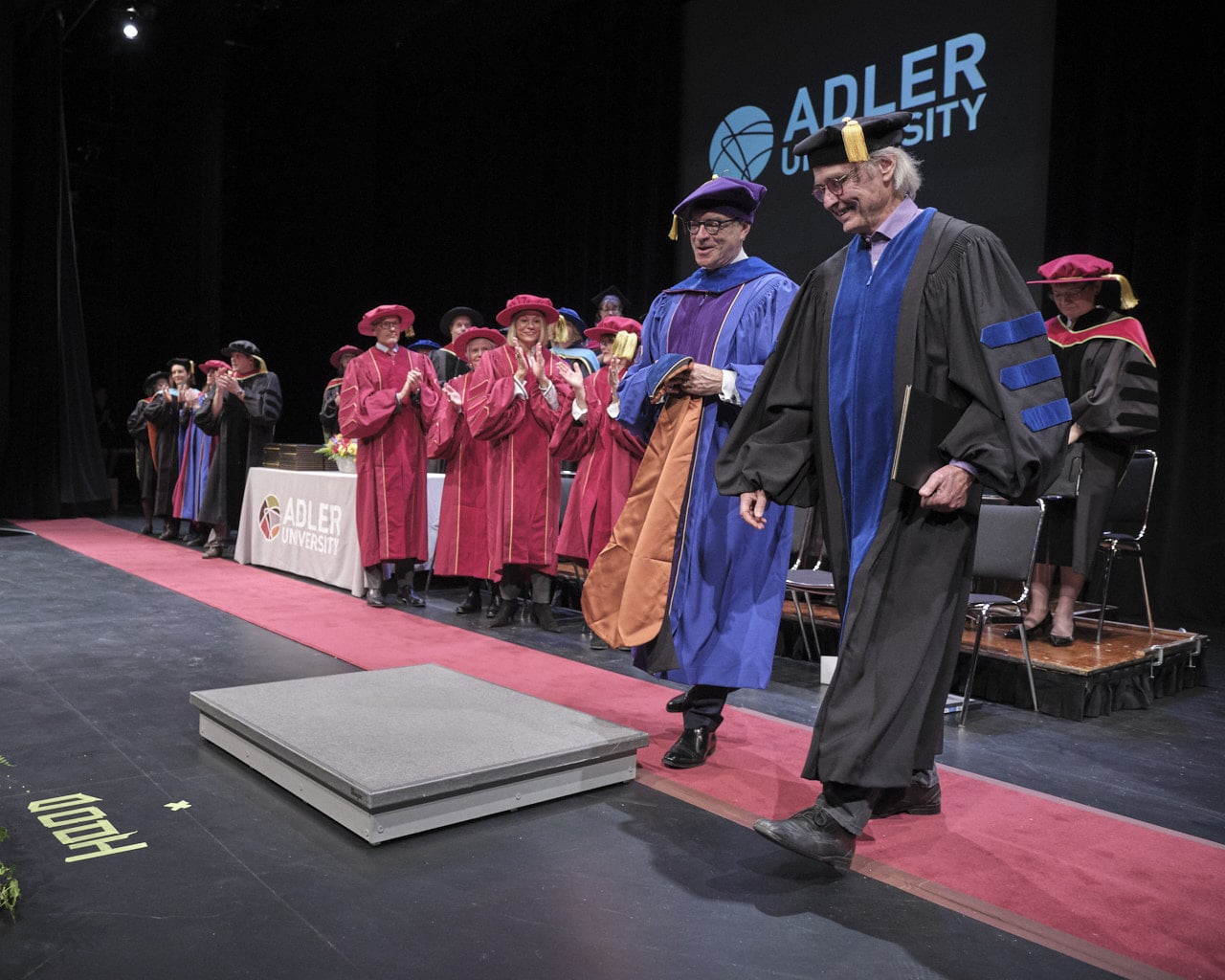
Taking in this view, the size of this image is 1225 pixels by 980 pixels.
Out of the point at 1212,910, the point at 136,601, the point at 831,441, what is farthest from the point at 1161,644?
the point at 136,601

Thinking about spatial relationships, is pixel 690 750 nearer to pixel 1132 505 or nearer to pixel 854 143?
pixel 854 143

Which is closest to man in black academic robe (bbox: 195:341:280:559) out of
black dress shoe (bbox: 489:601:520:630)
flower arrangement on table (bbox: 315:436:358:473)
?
flower arrangement on table (bbox: 315:436:358:473)

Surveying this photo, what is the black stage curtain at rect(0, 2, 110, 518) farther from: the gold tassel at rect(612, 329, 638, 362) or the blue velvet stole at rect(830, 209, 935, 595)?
the blue velvet stole at rect(830, 209, 935, 595)

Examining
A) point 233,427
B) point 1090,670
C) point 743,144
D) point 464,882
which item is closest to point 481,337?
point 743,144

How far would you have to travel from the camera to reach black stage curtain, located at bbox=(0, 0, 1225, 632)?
948 cm

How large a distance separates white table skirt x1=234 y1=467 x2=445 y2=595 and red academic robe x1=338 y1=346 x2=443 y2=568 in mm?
212

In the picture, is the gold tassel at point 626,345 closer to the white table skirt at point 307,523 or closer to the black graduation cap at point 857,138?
the black graduation cap at point 857,138

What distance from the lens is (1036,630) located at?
493 centimetres

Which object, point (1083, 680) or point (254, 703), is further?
point (1083, 680)

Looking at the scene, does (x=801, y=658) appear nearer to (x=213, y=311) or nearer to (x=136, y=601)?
(x=136, y=601)

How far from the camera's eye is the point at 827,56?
744 centimetres

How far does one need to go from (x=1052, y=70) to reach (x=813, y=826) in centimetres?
555

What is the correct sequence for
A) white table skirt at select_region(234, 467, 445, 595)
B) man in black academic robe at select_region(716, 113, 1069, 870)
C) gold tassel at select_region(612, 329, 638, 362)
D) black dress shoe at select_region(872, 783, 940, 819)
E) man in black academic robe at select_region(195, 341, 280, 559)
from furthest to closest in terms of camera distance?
man in black academic robe at select_region(195, 341, 280, 559) → white table skirt at select_region(234, 467, 445, 595) → gold tassel at select_region(612, 329, 638, 362) → black dress shoe at select_region(872, 783, 940, 819) → man in black academic robe at select_region(716, 113, 1069, 870)

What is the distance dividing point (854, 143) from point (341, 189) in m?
11.7
